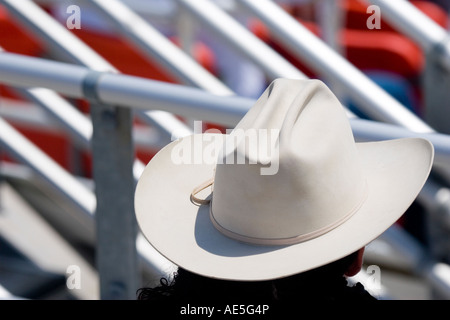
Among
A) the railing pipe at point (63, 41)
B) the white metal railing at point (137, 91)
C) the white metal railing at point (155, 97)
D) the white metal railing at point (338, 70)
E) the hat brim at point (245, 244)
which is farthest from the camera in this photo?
the railing pipe at point (63, 41)

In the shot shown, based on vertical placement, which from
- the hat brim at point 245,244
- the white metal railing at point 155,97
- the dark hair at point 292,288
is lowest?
the dark hair at point 292,288

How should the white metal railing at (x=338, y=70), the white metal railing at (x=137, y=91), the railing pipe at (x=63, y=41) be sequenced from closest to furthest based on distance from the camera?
the white metal railing at (x=137, y=91)
the white metal railing at (x=338, y=70)
the railing pipe at (x=63, y=41)

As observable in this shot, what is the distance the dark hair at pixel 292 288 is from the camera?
4.58ft

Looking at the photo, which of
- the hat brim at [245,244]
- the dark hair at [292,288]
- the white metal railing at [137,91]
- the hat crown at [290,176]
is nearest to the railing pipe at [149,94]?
the white metal railing at [137,91]

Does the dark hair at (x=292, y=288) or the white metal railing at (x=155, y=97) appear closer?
the dark hair at (x=292, y=288)

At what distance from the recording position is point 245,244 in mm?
1441

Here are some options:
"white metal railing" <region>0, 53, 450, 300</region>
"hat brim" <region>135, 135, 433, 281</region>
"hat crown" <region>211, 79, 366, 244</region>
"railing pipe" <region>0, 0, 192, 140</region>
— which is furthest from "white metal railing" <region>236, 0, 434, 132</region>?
"hat crown" <region>211, 79, 366, 244</region>

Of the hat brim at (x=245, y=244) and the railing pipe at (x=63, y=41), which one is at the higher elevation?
the railing pipe at (x=63, y=41)

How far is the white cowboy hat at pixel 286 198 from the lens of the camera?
4.55 feet

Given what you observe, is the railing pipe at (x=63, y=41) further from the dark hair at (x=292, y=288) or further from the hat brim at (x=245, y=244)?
the dark hair at (x=292, y=288)

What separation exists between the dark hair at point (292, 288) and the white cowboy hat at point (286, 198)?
4cm

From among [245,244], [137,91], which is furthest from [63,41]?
[245,244]

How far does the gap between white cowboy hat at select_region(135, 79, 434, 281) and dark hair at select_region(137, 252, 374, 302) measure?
4cm

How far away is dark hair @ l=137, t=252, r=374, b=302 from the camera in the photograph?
1396mm
